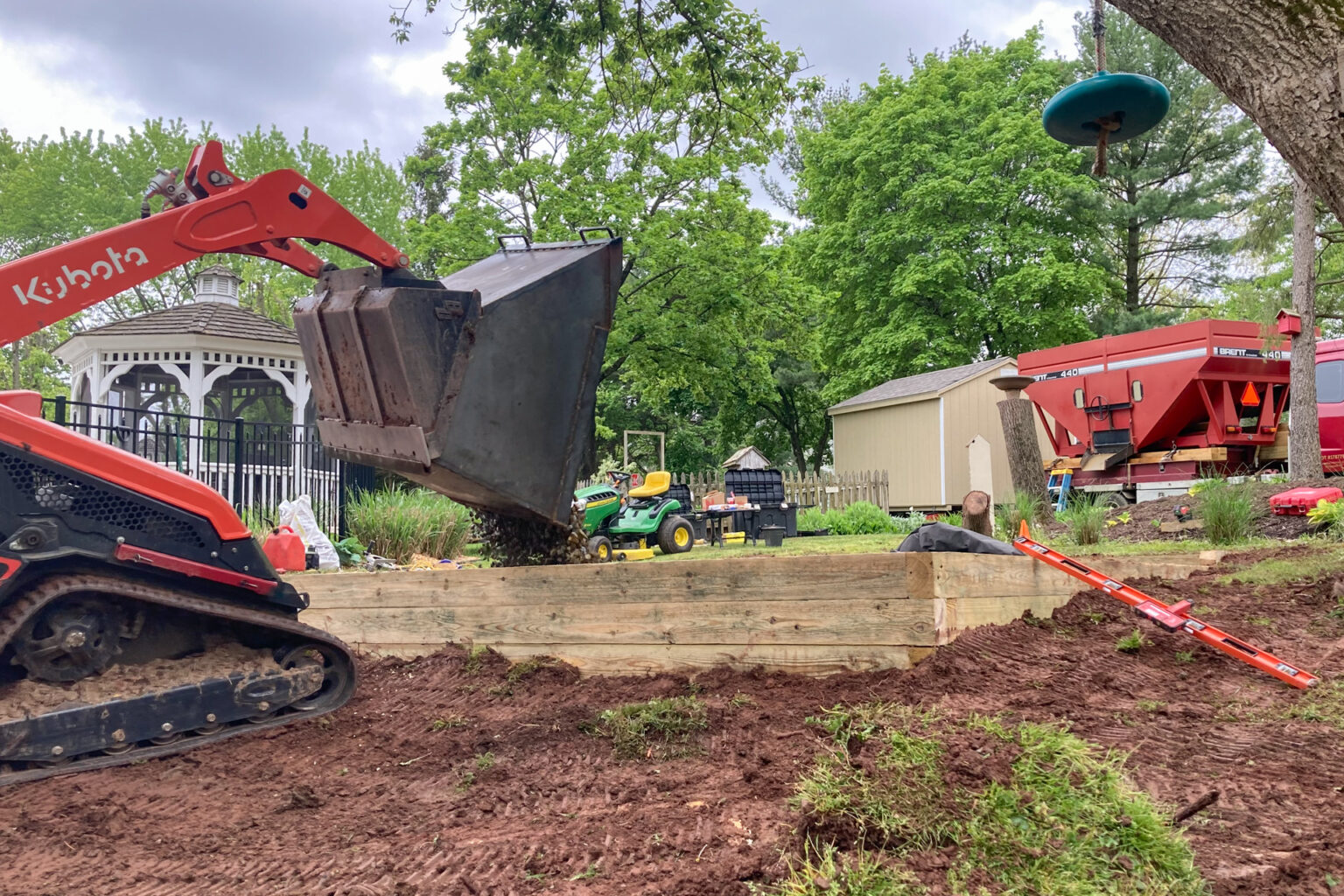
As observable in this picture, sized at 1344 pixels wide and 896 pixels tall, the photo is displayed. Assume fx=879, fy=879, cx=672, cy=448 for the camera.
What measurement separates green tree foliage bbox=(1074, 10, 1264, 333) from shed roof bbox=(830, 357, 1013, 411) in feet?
19.2

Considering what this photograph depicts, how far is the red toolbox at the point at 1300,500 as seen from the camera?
23.8 ft

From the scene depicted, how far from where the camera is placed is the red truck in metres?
11.1

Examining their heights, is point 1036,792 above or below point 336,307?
below

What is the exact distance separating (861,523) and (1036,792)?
1121cm

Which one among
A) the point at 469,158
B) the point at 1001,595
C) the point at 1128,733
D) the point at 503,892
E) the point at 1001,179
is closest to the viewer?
the point at 503,892

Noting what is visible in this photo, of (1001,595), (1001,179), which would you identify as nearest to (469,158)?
(1001,179)

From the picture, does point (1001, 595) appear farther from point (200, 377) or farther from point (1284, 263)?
point (1284, 263)

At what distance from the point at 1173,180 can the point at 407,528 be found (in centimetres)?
2426

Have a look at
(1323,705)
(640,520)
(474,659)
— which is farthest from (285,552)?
(1323,705)

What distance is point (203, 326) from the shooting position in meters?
13.0

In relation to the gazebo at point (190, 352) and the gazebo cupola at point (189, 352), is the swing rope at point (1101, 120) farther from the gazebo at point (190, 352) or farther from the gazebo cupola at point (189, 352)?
the gazebo cupola at point (189, 352)

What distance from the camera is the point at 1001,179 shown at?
2370cm

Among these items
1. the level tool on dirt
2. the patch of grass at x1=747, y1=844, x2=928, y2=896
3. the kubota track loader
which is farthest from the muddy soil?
the level tool on dirt

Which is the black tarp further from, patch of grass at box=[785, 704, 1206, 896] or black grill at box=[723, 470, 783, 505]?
black grill at box=[723, 470, 783, 505]
